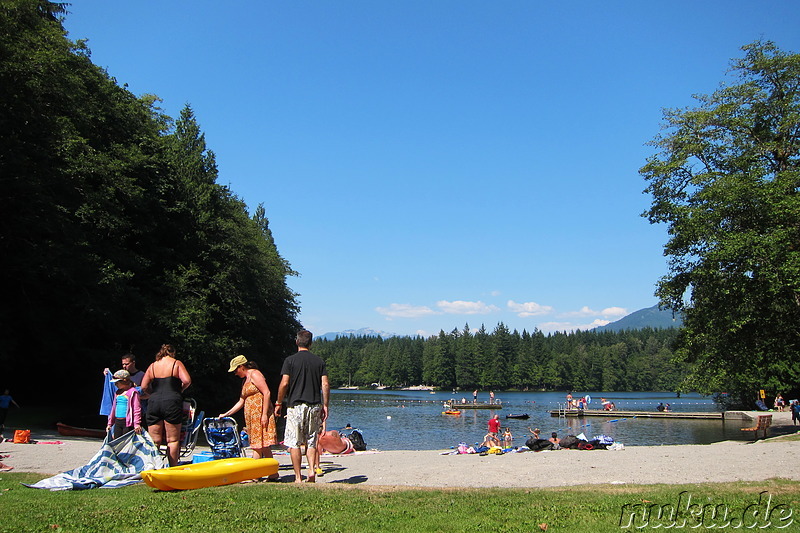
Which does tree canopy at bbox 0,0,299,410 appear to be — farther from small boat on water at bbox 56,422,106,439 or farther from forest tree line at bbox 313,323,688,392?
forest tree line at bbox 313,323,688,392

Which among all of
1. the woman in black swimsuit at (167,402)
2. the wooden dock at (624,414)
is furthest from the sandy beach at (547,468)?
the wooden dock at (624,414)

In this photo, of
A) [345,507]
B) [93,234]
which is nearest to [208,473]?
[345,507]

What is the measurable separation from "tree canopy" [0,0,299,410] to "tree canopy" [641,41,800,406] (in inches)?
900

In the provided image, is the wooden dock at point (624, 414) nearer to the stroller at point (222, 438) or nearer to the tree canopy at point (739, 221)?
→ the tree canopy at point (739, 221)

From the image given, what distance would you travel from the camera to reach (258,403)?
10.2 metres

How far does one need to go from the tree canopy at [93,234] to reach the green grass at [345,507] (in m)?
16.8

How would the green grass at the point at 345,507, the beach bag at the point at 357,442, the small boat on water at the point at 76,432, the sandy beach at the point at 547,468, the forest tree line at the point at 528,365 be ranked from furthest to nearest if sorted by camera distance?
the forest tree line at the point at 528,365 < the small boat on water at the point at 76,432 < the beach bag at the point at 357,442 < the sandy beach at the point at 547,468 < the green grass at the point at 345,507

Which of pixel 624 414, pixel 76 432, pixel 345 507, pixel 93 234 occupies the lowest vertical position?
pixel 624 414

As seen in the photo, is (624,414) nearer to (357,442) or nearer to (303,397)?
(357,442)

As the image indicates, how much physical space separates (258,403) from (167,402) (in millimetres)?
1475

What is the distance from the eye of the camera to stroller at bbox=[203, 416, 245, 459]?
10.4 m

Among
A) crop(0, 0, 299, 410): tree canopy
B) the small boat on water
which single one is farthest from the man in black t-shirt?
crop(0, 0, 299, 410): tree canopy

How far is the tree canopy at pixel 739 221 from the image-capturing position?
21047 millimetres

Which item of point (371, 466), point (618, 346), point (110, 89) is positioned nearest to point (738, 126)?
point (371, 466)
